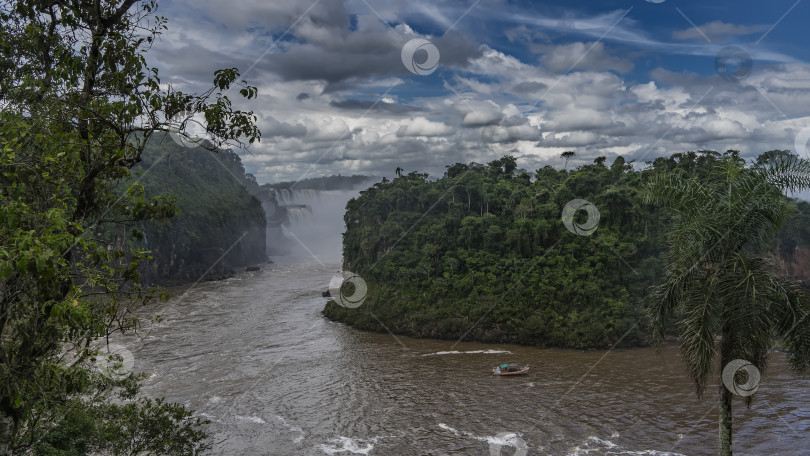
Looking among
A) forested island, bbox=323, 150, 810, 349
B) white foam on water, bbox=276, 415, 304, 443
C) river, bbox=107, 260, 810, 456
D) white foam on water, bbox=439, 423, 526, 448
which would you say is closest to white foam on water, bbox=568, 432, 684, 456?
river, bbox=107, 260, 810, 456

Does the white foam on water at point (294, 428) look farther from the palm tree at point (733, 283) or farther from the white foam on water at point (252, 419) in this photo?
the palm tree at point (733, 283)

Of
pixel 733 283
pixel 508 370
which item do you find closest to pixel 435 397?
pixel 508 370

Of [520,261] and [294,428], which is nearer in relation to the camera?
[294,428]

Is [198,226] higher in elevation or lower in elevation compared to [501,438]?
higher

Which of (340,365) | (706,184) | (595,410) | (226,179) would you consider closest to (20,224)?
(706,184)

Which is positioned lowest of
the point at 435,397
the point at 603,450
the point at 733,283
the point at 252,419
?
the point at 252,419

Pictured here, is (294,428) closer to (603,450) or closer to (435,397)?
(435,397)

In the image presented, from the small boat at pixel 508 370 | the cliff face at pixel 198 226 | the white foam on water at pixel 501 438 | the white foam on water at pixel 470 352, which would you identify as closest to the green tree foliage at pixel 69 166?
the white foam on water at pixel 501 438

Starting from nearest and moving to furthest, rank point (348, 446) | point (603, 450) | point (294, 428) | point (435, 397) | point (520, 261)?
point (603, 450)
point (348, 446)
point (294, 428)
point (435, 397)
point (520, 261)

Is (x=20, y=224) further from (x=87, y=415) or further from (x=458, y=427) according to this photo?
(x=458, y=427)
